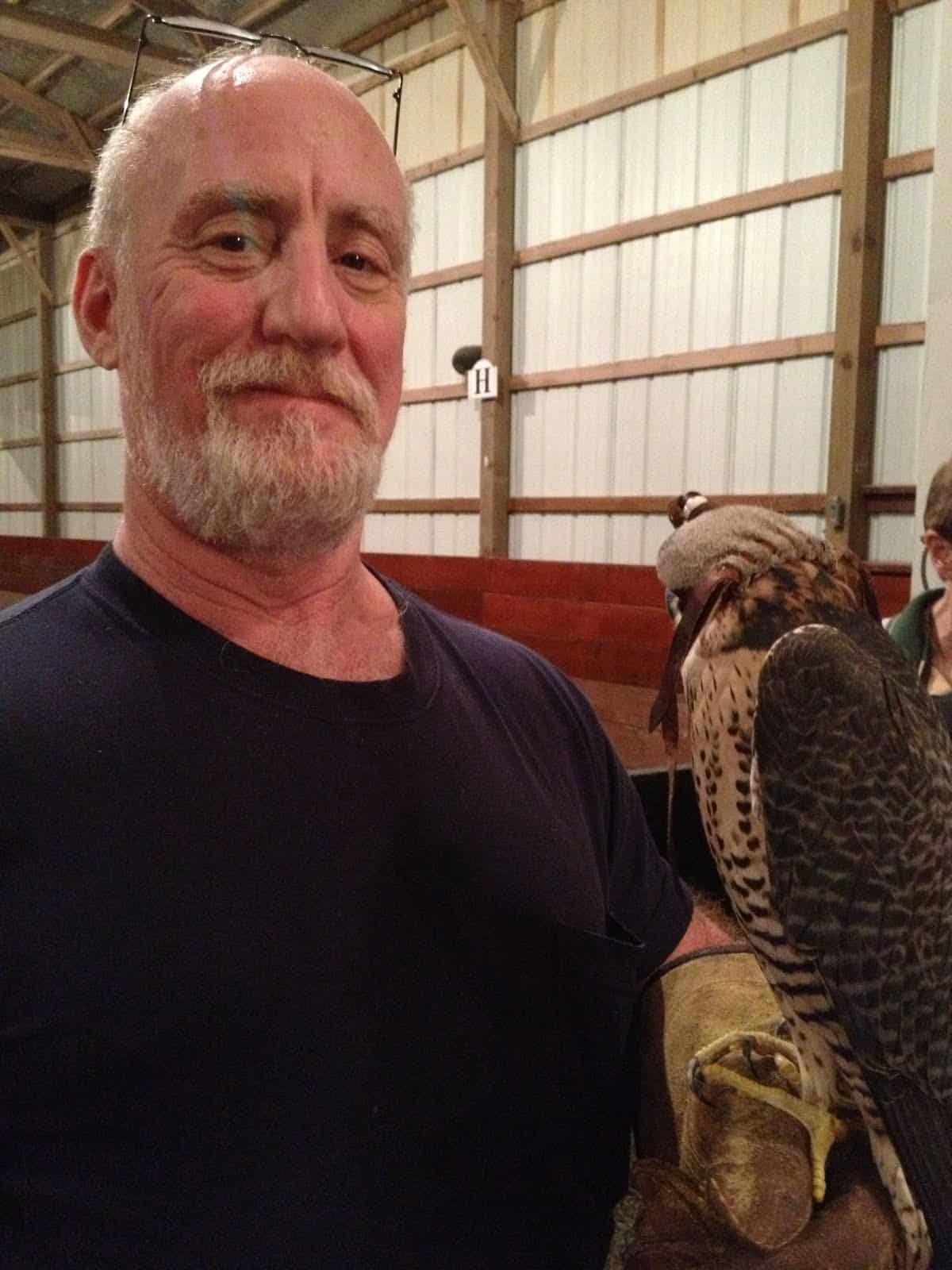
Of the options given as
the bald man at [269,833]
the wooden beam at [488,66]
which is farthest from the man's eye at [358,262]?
the wooden beam at [488,66]

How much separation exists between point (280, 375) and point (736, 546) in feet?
2.27

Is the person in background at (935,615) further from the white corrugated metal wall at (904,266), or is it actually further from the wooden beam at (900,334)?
the wooden beam at (900,334)

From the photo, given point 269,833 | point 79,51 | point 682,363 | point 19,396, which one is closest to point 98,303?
point 269,833

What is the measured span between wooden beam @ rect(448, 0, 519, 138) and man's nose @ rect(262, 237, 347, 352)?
6.80m

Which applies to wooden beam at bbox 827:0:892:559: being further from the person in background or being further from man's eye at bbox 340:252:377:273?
Answer: man's eye at bbox 340:252:377:273

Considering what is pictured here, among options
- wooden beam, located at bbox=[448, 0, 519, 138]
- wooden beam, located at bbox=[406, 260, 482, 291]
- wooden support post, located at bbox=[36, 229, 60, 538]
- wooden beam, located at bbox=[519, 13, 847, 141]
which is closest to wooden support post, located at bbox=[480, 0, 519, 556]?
wooden beam, located at bbox=[448, 0, 519, 138]

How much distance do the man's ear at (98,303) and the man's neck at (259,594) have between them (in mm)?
173

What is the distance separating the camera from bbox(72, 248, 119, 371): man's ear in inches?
45.9

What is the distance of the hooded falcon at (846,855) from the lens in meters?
1.30

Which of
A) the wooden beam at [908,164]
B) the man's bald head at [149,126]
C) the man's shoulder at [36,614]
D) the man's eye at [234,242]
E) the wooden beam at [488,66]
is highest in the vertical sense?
the wooden beam at [488,66]

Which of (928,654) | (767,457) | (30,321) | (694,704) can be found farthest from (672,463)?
(30,321)

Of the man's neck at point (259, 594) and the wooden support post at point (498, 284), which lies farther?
the wooden support post at point (498, 284)

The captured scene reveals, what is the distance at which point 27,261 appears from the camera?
38.9ft

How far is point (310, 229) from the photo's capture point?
3.58 feet
